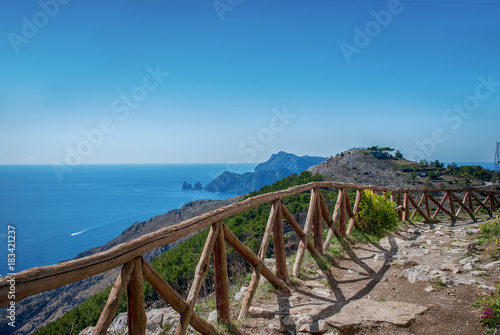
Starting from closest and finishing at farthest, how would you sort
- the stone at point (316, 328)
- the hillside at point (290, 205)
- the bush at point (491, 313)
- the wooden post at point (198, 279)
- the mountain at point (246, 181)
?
1. the wooden post at point (198, 279)
2. the bush at point (491, 313)
3. the stone at point (316, 328)
4. the hillside at point (290, 205)
5. the mountain at point (246, 181)

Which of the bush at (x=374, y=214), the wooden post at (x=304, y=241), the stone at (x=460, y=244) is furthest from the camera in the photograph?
the bush at (x=374, y=214)

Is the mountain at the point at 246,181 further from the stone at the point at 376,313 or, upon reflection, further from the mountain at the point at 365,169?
the stone at the point at 376,313

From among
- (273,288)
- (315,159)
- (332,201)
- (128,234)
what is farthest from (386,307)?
(315,159)

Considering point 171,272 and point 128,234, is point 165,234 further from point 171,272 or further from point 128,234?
point 128,234

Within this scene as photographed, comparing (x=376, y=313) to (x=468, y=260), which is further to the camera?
(x=468, y=260)

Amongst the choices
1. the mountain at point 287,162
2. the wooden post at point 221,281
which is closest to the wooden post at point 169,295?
the wooden post at point 221,281

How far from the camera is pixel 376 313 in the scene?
3.96 metres

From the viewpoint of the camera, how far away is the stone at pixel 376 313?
146 inches

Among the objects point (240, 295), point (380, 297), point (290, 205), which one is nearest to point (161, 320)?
point (240, 295)

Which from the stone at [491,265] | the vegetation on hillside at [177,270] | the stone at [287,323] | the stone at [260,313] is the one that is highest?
the stone at [491,265]

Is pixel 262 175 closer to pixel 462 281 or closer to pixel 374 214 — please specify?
pixel 374 214

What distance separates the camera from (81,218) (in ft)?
191

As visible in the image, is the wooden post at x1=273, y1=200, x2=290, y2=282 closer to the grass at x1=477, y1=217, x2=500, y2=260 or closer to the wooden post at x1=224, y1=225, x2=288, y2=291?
the wooden post at x1=224, y1=225, x2=288, y2=291

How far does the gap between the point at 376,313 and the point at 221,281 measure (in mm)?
1977
